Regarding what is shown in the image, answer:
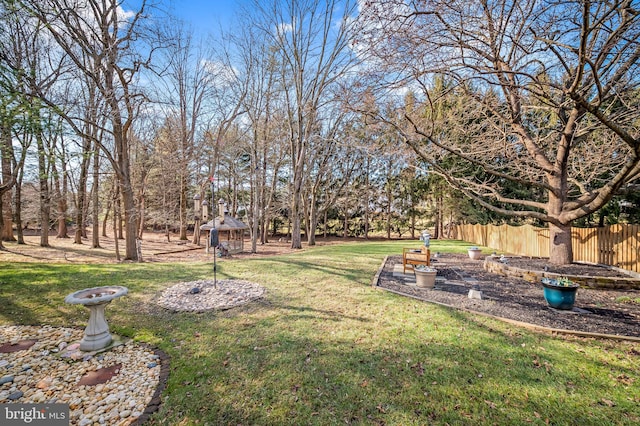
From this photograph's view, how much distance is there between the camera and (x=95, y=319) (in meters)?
3.62

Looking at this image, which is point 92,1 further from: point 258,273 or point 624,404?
point 624,404

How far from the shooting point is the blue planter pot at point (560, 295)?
461 centimetres

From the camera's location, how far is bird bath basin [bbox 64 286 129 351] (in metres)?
3.47

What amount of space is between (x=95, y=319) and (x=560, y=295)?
7.44 m

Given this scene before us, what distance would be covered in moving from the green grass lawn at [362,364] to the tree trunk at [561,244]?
4.55m

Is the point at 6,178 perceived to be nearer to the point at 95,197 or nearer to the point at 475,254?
the point at 95,197

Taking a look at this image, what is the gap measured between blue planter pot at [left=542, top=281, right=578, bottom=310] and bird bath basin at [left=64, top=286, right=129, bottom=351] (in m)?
7.09

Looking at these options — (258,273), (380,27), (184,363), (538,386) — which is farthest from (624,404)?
(258,273)

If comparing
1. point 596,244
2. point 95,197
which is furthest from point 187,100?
point 596,244

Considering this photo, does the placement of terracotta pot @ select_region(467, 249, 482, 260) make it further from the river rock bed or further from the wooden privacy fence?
the river rock bed
